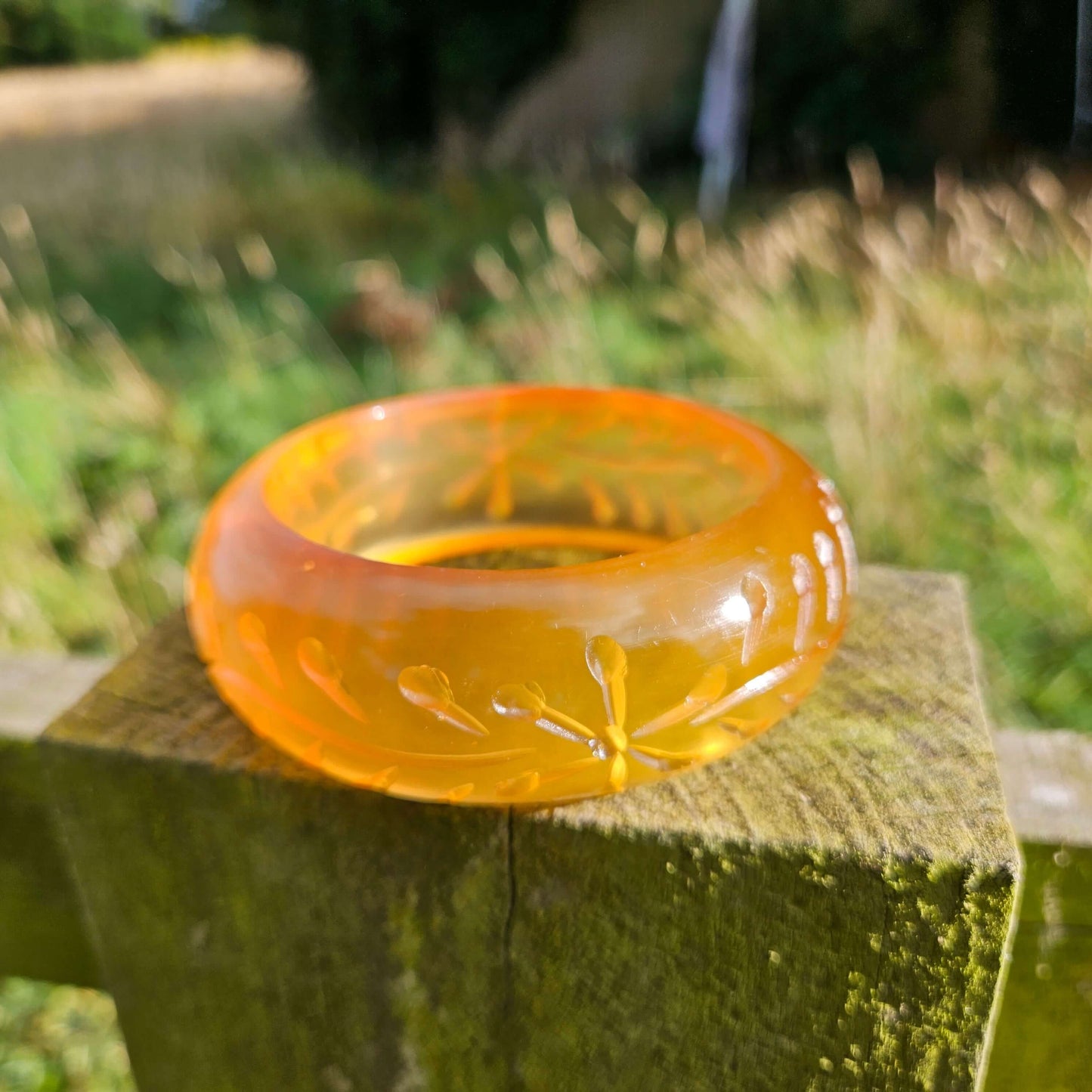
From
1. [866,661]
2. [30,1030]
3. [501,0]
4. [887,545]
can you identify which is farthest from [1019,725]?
[501,0]

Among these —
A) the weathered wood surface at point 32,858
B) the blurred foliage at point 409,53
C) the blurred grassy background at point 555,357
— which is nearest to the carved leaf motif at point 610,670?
the weathered wood surface at point 32,858

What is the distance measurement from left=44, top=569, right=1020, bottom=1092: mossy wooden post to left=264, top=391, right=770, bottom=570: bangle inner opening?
0.22 meters

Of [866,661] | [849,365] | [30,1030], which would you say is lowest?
[30,1030]

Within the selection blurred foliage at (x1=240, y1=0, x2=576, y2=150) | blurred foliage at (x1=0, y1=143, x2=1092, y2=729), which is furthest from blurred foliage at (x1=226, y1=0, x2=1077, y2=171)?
blurred foliage at (x1=0, y1=143, x2=1092, y2=729)

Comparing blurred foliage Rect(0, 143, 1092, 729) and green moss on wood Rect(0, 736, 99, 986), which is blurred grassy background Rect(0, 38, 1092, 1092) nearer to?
blurred foliage Rect(0, 143, 1092, 729)

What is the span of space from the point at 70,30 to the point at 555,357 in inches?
413

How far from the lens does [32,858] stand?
1.02m

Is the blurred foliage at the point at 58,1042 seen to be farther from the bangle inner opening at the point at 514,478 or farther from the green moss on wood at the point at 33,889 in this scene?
the bangle inner opening at the point at 514,478

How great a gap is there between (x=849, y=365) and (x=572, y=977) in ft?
6.65

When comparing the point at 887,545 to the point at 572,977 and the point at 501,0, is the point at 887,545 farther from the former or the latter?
the point at 501,0

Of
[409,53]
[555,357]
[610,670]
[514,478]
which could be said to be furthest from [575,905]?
[409,53]

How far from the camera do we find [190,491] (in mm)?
2469

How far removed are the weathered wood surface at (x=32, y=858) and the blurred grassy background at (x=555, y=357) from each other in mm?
560

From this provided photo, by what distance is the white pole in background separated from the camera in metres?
5.44
